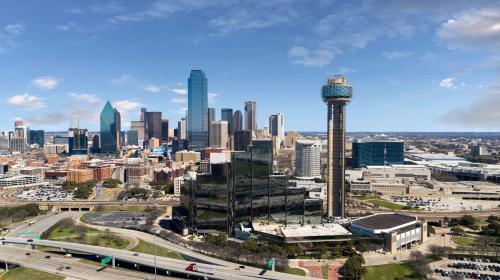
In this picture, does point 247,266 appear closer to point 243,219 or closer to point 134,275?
point 134,275

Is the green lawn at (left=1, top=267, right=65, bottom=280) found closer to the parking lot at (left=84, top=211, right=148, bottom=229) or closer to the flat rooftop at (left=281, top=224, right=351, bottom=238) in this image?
the parking lot at (left=84, top=211, right=148, bottom=229)

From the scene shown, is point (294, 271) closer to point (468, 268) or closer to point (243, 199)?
point (243, 199)

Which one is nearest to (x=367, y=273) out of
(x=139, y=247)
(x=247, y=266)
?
(x=247, y=266)

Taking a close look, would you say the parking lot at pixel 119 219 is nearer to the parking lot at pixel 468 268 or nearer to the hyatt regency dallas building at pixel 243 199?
the hyatt regency dallas building at pixel 243 199

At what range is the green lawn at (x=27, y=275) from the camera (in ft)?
315

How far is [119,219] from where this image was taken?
160000 millimetres

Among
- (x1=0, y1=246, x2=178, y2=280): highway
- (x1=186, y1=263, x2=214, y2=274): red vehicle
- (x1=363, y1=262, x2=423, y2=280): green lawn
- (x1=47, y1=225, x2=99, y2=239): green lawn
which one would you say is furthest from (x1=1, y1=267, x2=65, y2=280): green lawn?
(x1=363, y1=262, x2=423, y2=280): green lawn

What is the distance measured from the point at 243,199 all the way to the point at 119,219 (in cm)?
5793

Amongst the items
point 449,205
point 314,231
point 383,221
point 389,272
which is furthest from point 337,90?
point 449,205

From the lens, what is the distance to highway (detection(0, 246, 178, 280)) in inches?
3767

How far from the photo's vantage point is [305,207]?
454 feet

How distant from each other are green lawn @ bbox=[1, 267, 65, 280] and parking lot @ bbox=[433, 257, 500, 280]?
9242cm

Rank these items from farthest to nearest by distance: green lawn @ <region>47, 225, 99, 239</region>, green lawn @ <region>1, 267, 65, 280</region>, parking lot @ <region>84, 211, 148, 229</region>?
1. parking lot @ <region>84, 211, 148, 229</region>
2. green lawn @ <region>47, 225, 99, 239</region>
3. green lawn @ <region>1, 267, 65, 280</region>

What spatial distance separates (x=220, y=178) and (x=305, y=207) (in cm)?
3160
